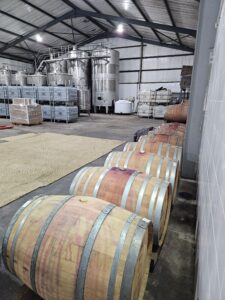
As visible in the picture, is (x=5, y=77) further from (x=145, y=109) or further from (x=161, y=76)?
(x=161, y=76)

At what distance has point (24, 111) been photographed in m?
9.70

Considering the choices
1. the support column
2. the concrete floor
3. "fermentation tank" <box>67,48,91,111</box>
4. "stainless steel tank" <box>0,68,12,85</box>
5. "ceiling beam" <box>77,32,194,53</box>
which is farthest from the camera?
"fermentation tank" <box>67,48,91,111</box>

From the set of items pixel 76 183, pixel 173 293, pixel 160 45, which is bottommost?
pixel 173 293

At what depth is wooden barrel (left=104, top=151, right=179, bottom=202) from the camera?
2232 mm

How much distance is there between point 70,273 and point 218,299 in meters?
0.73

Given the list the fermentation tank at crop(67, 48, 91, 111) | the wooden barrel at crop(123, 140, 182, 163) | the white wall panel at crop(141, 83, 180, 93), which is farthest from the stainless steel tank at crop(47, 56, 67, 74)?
the wooden barrel at crop(123, 140, 182, 163)

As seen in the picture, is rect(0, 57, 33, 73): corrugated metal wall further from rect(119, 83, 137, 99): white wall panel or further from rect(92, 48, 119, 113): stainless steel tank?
rect(119, 83, 137, 99): white wall panel

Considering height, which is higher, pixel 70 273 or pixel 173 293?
pixel 70 273

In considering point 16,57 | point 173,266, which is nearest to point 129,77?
point 16,57

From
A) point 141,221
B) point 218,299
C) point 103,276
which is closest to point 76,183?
point 141,221

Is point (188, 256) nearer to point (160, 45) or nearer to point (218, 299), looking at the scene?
point (218, 299)

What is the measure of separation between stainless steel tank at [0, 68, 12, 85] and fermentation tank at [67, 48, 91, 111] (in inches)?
195

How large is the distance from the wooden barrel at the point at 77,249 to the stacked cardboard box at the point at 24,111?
9.34m

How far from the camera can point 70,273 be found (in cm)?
109
